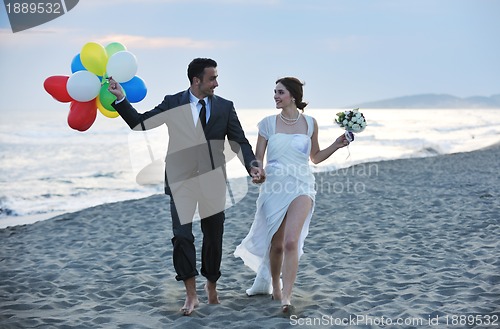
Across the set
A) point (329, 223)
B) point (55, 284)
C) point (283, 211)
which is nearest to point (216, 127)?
point (283, 211)

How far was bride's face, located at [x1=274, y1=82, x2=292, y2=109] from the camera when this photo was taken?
5453 mm

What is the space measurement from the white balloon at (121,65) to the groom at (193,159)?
1.20 ft

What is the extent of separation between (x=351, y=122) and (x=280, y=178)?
836mm

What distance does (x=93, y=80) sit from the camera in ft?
16.2

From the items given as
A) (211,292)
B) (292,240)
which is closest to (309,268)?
(211,292)

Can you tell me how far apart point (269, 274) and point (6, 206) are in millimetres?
10400

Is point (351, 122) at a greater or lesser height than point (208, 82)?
lesser

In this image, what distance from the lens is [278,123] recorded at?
555 cm

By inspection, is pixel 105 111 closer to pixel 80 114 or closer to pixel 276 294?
pixel 80 114

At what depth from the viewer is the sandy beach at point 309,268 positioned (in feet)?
16.7

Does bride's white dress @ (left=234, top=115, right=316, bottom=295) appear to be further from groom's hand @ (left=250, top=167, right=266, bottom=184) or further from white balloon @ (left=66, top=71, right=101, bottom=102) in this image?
white balloon @ (left=66, top=71, right=101, bottom=102)

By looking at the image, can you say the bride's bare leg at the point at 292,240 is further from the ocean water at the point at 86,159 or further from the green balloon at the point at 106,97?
the ocean water at the point at 86,159

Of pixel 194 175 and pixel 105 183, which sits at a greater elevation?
pixel 194 175

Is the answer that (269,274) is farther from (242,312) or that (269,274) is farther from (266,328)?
(266,328)
